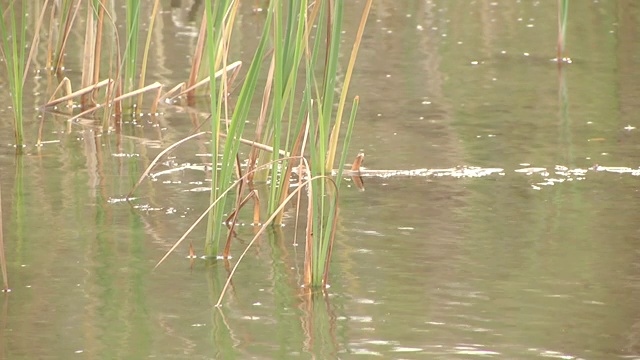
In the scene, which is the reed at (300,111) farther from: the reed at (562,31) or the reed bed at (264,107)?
the reed at (562,31)

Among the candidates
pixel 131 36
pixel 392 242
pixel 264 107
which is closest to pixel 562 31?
pixel 131 36

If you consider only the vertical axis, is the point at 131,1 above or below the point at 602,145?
above

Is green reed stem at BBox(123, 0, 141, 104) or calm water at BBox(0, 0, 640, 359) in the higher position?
green reed stem at BBox(123, 0, 141, 104)

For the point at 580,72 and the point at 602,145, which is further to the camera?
the point at 580,72

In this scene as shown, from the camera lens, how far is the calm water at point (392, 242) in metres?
2.95

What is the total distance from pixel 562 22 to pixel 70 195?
10.8 feet

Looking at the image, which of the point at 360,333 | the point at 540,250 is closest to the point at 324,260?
the point at 360,333

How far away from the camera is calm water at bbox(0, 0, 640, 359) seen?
2949 mm

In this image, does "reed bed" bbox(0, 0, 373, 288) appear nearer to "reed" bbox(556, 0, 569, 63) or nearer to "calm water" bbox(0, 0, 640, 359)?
"calm water" bbox(0, 0, 640, 359)

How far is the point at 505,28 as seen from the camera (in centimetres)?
807

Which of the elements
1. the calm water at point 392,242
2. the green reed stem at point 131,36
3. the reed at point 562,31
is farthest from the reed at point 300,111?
the reed at point 562,31

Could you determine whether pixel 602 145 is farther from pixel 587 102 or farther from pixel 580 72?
pixel 580 72

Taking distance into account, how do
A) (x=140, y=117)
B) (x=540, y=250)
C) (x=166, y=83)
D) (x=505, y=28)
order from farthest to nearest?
(x=505, y=28) < (x=166, y=83) < (x=140, y=117) < (x=540, y=250)

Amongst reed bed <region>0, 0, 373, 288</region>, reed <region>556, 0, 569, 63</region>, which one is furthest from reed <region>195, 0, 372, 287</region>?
reed <region>556, 0, 569, 63</region>
